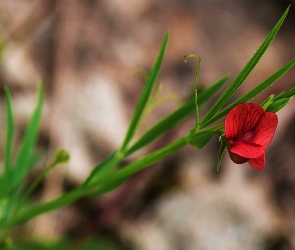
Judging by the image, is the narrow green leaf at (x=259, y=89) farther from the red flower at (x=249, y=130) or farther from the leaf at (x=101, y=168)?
the leaf at (x=101, y=168)

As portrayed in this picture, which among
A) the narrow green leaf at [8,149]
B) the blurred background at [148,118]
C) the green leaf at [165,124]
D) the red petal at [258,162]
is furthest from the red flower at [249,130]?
the blurred background at [148,118]

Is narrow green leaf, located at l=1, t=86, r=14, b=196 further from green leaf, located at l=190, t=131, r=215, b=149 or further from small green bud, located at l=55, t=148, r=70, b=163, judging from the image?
green leaf, located at l=190, t=131, r=215, b=149

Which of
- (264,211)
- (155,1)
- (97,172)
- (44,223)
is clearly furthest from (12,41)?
(97,172)

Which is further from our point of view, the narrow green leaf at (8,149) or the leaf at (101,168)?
the narrow green leaf at (8,149)

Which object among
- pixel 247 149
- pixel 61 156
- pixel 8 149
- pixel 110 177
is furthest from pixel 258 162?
pixel 8 149

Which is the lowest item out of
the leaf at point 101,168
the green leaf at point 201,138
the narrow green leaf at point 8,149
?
the narrow green leaf at point 8,149

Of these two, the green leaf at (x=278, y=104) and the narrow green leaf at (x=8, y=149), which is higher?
the green leaf at (x=278, y=104)

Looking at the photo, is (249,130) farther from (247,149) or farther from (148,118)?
(148,118)
